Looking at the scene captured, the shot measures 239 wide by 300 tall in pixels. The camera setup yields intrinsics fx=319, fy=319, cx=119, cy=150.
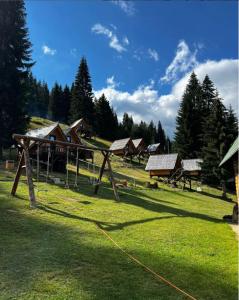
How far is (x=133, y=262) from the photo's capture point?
26.6 ft

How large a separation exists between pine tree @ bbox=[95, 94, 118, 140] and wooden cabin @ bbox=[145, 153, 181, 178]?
125 feet

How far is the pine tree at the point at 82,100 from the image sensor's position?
259ft

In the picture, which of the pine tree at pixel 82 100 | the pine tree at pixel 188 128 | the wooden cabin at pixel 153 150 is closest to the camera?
the pine tree at pixel 188 128

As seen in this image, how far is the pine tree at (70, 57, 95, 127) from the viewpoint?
259ft

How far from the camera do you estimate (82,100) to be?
259ft

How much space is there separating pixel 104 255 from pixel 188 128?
5910 centimetres

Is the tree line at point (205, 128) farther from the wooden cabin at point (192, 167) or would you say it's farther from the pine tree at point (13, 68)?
the pine tree at point (13, 68)

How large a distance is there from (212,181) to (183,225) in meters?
29.2

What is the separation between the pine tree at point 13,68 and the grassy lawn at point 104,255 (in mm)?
20950

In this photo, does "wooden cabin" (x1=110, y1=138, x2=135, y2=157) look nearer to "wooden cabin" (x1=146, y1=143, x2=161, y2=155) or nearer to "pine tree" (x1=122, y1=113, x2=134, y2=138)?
"wooden cabin" (x1=146, y1=143, x2=161, y2=155)

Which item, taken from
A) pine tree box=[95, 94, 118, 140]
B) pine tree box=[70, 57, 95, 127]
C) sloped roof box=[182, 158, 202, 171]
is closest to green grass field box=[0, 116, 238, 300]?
sloped roof box=[182, 158, 202, 171]

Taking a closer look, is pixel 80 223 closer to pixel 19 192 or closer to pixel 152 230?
pixel 152 230

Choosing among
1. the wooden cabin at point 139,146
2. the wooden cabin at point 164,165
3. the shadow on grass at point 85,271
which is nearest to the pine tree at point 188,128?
the wooden cabin at point 139,146

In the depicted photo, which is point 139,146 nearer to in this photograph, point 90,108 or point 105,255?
point 90,108
